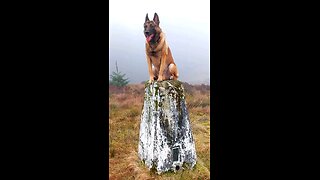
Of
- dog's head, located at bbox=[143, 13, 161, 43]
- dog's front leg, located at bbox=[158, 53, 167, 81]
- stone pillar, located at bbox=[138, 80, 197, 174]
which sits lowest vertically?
stone pillar, located at bbox=[138, 80, 197, 174]

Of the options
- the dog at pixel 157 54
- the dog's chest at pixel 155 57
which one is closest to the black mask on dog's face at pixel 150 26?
the dog at pixel 157 54

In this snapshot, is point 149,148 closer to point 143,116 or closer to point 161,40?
point 143,116

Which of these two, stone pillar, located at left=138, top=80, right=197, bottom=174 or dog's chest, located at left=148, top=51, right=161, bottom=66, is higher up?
dog's chest, located at left=148, top=51, right=161, bottom=66

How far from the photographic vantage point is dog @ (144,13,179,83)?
4.08 metres

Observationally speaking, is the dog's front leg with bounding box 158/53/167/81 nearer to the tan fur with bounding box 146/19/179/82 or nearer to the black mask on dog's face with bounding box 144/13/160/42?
the tan fur with bounding box 146/19/179/82

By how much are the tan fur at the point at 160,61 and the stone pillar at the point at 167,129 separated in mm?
107

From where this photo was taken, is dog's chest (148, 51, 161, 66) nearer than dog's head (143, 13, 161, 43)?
No

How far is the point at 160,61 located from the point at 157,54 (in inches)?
4.0

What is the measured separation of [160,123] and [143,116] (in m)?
0.32

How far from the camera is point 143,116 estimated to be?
14.8 feet

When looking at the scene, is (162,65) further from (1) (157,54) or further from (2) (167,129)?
(2) (167,129)

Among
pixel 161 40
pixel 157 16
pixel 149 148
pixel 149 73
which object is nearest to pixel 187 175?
pixel 149 148

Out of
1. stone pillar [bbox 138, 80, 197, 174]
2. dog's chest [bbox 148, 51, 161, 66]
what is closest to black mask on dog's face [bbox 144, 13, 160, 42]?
dog's chest [bbox 148, 51, 161, 66]

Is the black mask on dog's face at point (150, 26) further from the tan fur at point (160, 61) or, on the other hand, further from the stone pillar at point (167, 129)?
the stone pillar at point (167, 129)
